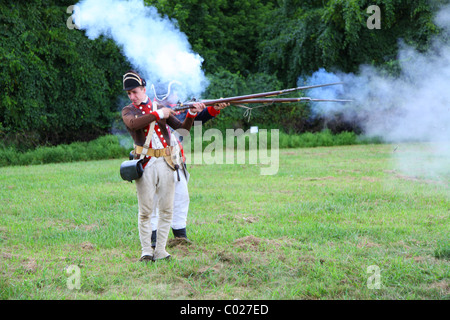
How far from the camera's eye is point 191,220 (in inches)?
275

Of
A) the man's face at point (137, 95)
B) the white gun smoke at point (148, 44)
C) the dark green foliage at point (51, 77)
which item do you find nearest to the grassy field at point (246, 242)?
the man's face at point (137, 95)

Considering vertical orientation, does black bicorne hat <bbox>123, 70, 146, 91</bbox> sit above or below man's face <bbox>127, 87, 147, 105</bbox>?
above

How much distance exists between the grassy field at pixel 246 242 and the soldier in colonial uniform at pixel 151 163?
0.97 feet

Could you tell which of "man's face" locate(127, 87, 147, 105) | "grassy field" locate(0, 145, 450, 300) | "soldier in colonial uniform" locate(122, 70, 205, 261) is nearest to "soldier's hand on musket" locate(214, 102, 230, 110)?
"soldier in colonial uniform" locate(122, 70, 205, 261)

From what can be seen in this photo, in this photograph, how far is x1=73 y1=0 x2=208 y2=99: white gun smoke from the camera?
929 centimetres

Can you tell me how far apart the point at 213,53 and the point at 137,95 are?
18013mm

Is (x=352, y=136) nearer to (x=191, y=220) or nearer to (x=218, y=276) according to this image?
(x=191, y=220)

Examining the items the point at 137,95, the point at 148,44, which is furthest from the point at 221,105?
the point at 148,44

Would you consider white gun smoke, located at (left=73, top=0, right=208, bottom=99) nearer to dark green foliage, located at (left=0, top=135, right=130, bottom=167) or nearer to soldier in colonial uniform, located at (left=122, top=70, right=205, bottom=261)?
soldier in colonial uniform, located at (left=122, top=70, right=205, bottom=261)

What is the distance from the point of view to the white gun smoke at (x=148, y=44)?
929 cm

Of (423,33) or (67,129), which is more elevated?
(423,33)

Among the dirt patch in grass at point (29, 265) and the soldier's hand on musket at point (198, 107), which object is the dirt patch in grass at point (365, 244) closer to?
the soldier's hand on musket at point (198, 107)

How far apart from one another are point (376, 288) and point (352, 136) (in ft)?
56.2

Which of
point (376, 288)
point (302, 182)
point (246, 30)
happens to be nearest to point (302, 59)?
point (246, 30)
